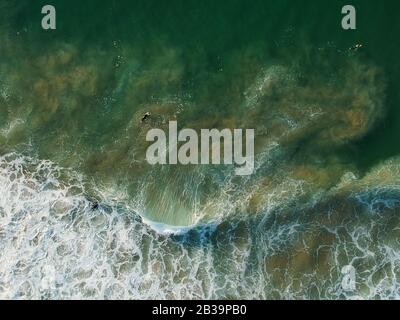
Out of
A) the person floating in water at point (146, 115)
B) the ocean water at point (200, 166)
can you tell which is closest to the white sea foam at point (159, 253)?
the ocean water at point (200, 166)

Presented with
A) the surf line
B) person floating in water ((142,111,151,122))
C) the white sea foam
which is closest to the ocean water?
the white sea foam

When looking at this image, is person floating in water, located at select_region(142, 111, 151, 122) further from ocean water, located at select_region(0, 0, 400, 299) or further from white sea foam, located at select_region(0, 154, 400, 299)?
white sea foam, located at select_region(0, 154, 400, 299)

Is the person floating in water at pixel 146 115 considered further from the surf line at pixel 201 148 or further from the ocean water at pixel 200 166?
the surf line at pixel 201 148

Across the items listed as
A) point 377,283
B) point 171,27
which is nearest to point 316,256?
point 377,283

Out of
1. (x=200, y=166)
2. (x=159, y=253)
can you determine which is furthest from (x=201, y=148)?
(x=159, y=253)

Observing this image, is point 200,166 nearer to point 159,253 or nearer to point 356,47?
point 159,253
